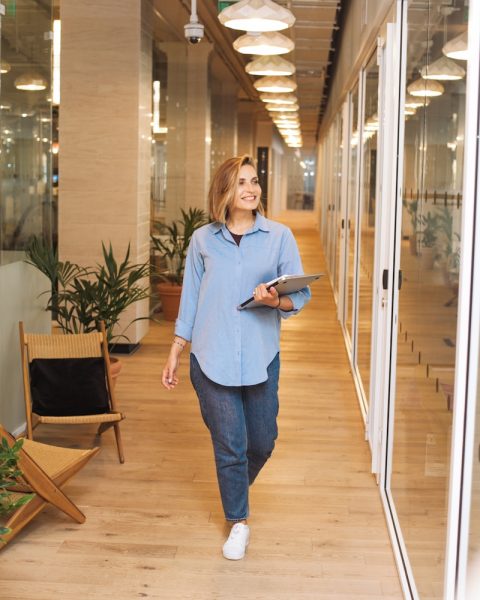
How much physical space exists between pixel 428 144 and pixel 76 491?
7.98ft

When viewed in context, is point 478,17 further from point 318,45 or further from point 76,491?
point 318,45

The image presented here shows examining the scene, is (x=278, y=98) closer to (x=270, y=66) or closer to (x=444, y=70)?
(x=270, y=66)

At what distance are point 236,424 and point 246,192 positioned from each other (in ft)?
3.01

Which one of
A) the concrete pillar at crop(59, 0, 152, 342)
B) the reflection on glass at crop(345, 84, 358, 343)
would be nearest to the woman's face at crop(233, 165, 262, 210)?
the reflection on glass at crop(345, 84, 358, 343)

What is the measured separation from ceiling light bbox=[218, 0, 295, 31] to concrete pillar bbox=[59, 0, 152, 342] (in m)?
1.97

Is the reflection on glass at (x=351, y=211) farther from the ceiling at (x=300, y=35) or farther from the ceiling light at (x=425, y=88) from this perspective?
the ceiling light at (x=425, y=88)

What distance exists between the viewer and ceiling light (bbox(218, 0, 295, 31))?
5.85 meters

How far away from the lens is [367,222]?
612cm

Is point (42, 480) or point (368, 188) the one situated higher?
point (368, 188)

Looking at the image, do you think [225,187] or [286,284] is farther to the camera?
[225,187]

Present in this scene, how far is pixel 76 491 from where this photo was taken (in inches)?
175

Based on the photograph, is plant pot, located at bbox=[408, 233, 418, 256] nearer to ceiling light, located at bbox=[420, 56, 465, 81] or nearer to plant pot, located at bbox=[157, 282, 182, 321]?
ceiling light, located at bbox=[420, 56, 465, 81]

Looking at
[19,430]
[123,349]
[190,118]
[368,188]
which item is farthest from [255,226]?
[190,118]

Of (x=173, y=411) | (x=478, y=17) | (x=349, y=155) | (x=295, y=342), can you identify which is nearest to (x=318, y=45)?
(x=349, y=155)
